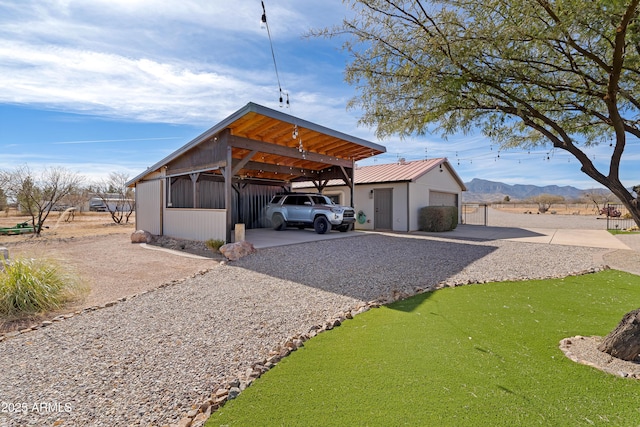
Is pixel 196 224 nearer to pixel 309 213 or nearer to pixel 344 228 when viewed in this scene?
pixel 309 213

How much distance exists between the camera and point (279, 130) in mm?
11055

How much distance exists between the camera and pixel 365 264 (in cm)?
790

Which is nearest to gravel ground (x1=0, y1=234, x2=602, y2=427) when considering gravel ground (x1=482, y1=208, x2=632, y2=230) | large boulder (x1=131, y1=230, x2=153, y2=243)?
large boulder (x1=131, y1=230, x2=153, y2=243)

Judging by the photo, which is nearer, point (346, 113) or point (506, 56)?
point (506, 56)

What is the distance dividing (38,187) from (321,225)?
63.8 ft

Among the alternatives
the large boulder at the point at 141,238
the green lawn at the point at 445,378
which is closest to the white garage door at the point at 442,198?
the green lawn at the point at 445,378

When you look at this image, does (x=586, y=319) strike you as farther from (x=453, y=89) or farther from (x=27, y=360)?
(x=27, y=360)

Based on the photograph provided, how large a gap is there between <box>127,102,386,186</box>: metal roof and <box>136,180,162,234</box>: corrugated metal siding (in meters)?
0.57

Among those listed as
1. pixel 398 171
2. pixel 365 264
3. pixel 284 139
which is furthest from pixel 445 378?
pixel 398 171

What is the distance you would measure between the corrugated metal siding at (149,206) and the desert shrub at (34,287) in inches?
327

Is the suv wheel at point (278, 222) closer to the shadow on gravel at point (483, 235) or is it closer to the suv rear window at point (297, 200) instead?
the suv rear window at point (297, 200)

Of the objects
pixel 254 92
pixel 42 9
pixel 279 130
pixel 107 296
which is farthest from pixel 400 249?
pixel 42 9

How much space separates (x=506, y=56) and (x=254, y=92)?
7759 mm

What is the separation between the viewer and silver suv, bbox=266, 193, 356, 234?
13.4 meters
